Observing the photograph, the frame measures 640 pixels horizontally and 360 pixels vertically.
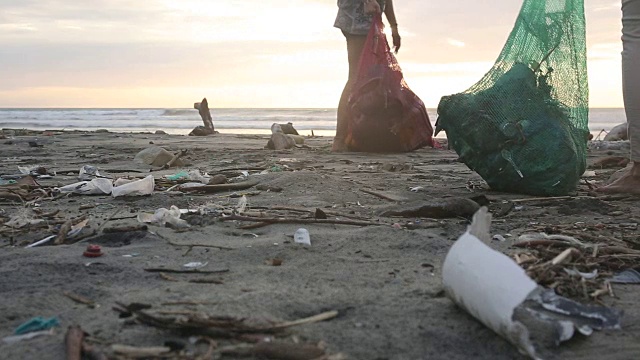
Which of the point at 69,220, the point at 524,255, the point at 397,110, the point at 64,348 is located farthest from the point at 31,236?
the point at 397,110

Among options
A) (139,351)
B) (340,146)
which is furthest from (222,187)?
(340,146)

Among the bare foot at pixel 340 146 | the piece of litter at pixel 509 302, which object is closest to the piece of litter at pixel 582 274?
the piece of litter at pixel 509 302

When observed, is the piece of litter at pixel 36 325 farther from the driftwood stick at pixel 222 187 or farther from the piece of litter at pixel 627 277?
the driftwood stick at pixel 222 187

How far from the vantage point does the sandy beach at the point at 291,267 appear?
1485mm

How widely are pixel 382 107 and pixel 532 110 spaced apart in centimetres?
275

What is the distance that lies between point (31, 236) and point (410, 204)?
1651 millimetres

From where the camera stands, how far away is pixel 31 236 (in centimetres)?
258

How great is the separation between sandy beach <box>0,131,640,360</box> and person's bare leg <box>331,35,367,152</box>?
254 centimetres

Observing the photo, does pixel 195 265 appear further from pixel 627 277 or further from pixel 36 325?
pixel 627 277

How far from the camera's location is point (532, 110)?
11.8 feet

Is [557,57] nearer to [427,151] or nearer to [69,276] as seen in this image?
[69,276]

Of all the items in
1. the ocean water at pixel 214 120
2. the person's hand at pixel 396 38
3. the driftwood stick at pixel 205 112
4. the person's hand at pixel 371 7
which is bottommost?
the ocean water at pixel 214 120

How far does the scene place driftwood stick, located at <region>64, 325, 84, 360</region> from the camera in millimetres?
1372

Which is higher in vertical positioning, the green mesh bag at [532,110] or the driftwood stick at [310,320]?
the green mesh bag at [532,110]
